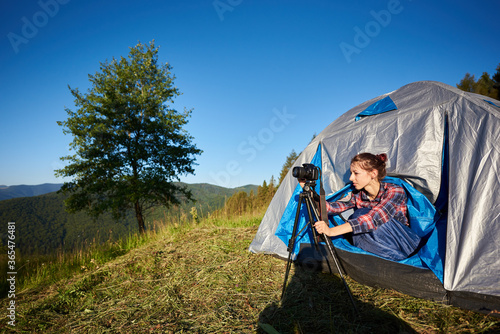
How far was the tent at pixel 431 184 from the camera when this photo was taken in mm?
1959

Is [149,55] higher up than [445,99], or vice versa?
[149,55]

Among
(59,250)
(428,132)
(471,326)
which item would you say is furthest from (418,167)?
(59,250)

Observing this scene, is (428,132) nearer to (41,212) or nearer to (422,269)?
(422,269)

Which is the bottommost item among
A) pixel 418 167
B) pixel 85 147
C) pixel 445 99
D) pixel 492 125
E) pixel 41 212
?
pixel 41 212

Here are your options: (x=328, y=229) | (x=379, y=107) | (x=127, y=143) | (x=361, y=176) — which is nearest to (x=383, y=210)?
(x=361, y=176)

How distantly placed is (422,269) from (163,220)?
6.00m

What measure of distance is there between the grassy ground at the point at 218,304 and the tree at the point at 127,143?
25.0 feet

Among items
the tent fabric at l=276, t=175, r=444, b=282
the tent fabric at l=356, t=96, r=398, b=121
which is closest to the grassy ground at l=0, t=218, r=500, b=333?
the tent fabric at l=276, t=175, r=444, b=282

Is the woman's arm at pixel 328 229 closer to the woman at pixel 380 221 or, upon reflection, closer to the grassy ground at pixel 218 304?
the woman at pixel 380 221

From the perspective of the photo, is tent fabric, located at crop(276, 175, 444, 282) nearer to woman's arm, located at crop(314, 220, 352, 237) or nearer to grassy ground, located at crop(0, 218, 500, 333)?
woman's arm, located at crop(314, 220, 352, 237)

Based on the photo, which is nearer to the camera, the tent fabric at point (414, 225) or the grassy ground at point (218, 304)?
the grassy ground at point (218, 304)

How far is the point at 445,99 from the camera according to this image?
8.01ft

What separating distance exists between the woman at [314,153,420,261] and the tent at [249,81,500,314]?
146 mm

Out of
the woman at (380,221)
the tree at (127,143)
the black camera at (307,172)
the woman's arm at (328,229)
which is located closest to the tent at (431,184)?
the woman at (380,221)
